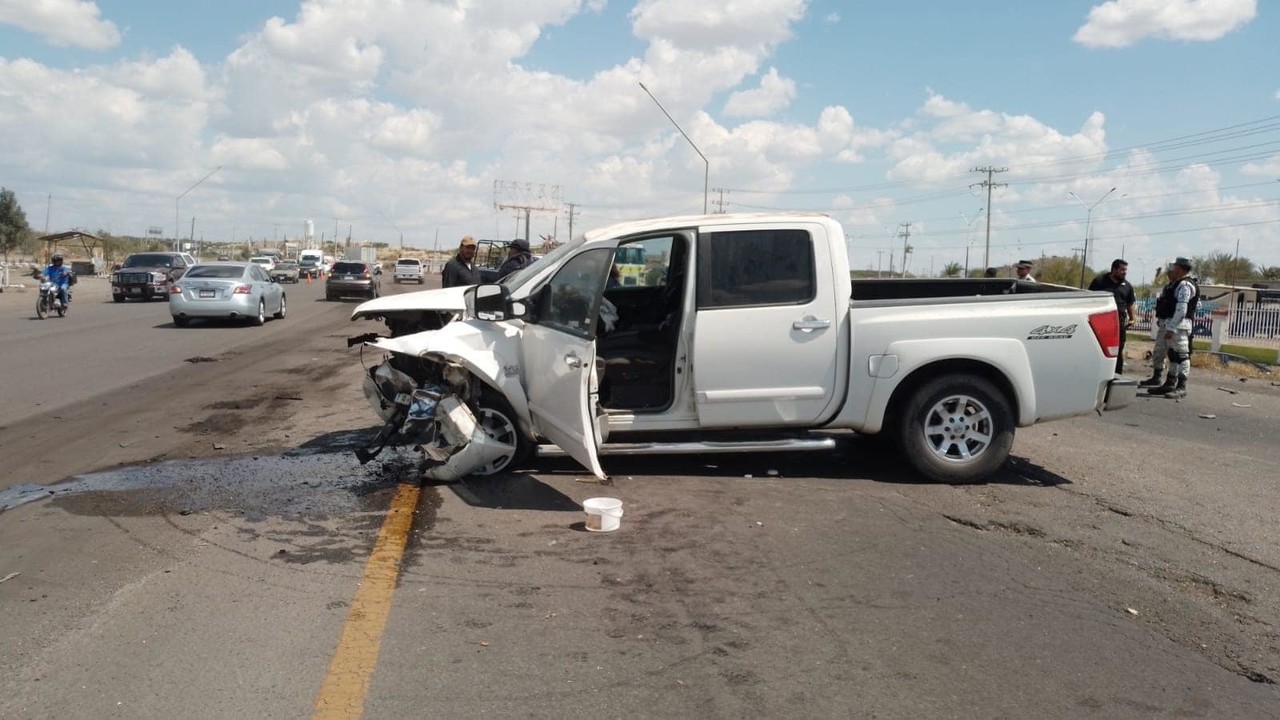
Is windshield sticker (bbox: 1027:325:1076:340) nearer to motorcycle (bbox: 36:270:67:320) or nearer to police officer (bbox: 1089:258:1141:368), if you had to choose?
police officer (bbox: 1089:258:1141:368)

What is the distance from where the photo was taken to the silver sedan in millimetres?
21875

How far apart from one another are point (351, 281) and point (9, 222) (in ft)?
128

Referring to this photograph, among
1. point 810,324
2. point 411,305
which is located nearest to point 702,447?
point 810,324

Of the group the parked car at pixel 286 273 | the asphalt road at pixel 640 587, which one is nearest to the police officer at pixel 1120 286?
the asphalt road at pixel 640 587

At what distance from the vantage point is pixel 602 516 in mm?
6020

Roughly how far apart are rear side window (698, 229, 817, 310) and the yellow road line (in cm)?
269

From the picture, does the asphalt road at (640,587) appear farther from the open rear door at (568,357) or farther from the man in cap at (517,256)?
the man in cap at (517,256)

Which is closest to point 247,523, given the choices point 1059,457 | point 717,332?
point 717,332

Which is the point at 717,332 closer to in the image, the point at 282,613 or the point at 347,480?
the point at 347,480

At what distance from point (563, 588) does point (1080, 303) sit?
15.2 feet

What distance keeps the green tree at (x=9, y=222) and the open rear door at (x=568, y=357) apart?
6708 cm

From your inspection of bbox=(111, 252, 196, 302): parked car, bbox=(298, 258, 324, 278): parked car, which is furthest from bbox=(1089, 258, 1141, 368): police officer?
bbox=(298, 258, 324, 278): parked car

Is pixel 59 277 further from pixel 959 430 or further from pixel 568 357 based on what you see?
pixel 959 430

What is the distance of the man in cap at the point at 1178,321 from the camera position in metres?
13.2
